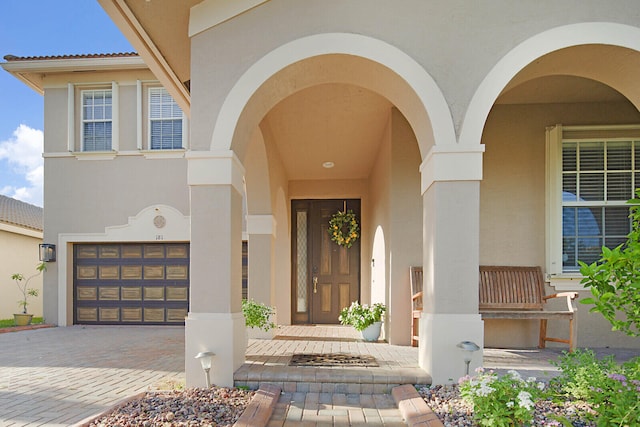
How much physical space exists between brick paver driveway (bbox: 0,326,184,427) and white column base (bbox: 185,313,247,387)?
0.51 m

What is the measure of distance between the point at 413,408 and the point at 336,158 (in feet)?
16.1

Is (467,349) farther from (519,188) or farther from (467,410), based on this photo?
(519,188)

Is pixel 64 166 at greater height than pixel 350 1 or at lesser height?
lesser

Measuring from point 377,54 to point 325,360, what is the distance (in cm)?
304

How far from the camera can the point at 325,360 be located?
15.0ft

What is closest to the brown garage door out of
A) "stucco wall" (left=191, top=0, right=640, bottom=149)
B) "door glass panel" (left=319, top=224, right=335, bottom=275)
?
"door glass panel" (left=319, top=224, right=335, bottom=275)

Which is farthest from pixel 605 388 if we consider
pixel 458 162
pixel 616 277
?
pixel 458 162

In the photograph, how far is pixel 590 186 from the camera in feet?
18.5

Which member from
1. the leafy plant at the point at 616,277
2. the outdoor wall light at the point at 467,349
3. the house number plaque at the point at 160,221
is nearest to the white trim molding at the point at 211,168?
the outdoor wall light at the point at 467,349

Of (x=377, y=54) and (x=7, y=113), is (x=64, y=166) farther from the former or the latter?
(x=7, y=113)

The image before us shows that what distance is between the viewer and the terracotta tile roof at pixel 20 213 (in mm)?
12000

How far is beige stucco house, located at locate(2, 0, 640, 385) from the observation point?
3871 millimetres

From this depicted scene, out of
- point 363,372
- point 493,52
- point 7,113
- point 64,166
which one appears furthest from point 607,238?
point 7,113

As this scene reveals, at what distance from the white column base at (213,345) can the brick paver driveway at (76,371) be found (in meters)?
0.51
